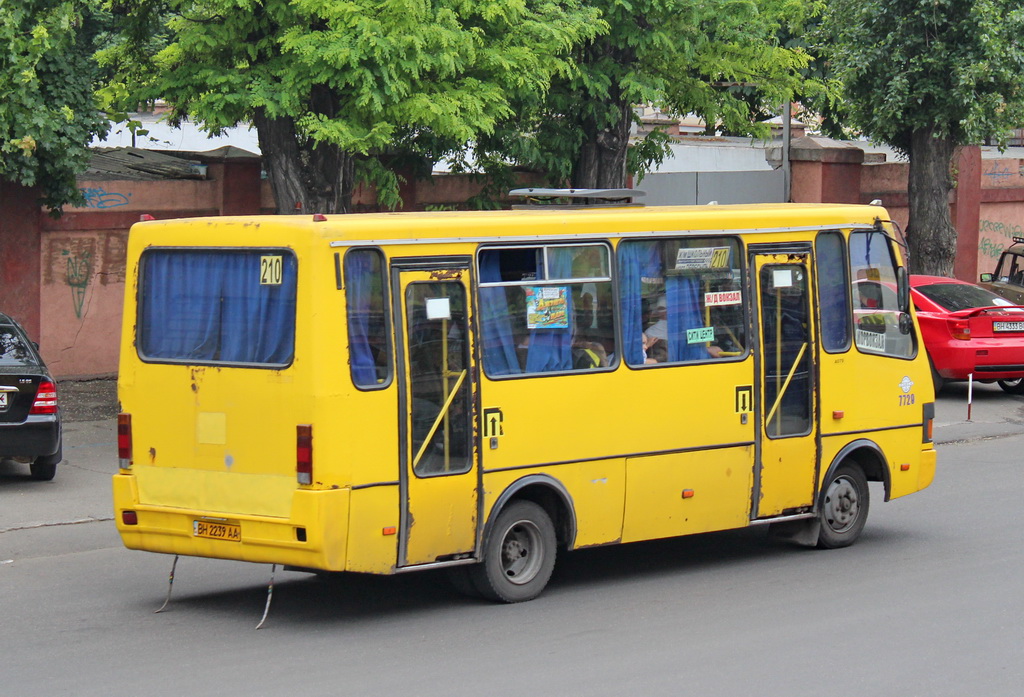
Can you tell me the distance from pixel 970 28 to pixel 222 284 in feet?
55.5

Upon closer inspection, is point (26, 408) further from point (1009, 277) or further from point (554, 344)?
point (1009, 277)

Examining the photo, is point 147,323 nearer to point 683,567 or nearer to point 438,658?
point 438,658

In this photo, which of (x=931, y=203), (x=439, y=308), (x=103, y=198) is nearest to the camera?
(x=439, y=308)

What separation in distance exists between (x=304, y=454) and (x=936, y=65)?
1727 centimetres

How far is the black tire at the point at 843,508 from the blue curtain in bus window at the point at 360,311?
13.3 feet

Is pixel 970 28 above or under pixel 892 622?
above

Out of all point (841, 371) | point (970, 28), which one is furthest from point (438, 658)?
point (970, 28)

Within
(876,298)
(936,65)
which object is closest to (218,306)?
(876,298)

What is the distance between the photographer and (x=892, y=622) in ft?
27.6

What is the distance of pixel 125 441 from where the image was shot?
870 centimetres

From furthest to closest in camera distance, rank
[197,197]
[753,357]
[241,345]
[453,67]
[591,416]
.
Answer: [197,197]
[453,67]
[753,357]
[591,416]
[241,345]

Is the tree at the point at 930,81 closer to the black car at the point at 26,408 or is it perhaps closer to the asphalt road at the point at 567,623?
the asphalt road at the point at 567,623

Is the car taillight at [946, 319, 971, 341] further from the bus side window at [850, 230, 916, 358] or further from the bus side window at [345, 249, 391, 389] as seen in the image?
the bus side window at [345, 249, 391, 389]

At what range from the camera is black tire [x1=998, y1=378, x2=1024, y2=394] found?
20625mm
